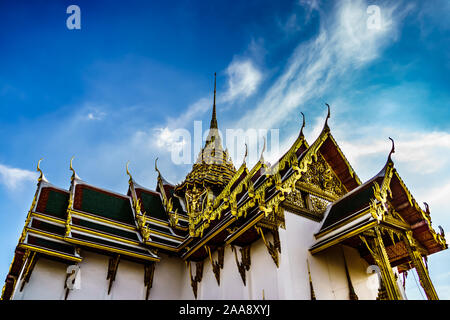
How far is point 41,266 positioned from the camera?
836 centimetres

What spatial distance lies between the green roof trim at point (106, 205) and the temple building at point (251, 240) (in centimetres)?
4

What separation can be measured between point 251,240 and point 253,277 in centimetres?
76

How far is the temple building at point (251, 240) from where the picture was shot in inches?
240

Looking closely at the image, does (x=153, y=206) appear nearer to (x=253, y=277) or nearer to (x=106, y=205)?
(x=106, y=205)

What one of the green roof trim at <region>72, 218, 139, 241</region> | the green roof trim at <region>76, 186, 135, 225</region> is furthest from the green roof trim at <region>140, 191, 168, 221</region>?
the green roof trim at <region>72, 218, 139, 241</region>

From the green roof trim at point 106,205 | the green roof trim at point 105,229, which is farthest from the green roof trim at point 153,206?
the green roof trim at point 105,229

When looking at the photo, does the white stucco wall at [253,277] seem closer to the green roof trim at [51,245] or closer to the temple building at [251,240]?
the temple building at [251,240]

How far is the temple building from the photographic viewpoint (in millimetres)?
6094

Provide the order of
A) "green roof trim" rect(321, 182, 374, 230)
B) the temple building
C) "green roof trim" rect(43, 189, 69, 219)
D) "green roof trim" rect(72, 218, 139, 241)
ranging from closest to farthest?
Result: the temple building
"green roof trim" rect(321, 182, 374, 230)
"green roof trim" rect(72, 218, 139, 241)
"green roof trim" rect(43, 189, 69, 219)

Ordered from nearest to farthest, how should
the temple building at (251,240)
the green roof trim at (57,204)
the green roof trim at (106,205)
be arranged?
the temple building at (251,240) < the green roof trim at (57,204) < the green roof trim at (106,205)

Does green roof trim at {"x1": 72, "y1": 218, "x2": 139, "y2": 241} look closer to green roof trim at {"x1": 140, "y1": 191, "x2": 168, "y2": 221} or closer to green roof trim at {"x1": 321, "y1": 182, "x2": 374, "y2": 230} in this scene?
green roof trim at {"x1": 140, "y1": 191, "x2": 168, "y2": 221}

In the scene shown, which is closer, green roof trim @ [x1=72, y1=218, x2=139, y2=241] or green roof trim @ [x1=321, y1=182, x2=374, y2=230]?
green roof trim @ [x1=321, y1=182, x2=374, y2=230]

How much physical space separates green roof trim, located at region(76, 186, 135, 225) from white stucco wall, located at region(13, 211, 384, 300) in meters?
1.84

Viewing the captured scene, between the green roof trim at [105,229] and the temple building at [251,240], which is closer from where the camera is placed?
the temple building at [251,240]
